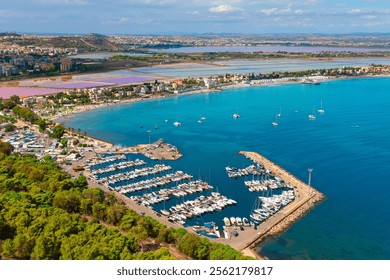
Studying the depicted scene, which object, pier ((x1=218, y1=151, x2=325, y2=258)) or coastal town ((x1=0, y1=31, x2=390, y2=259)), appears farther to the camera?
coastal town ((x1=0, y1=31, x2=390, y2=259))

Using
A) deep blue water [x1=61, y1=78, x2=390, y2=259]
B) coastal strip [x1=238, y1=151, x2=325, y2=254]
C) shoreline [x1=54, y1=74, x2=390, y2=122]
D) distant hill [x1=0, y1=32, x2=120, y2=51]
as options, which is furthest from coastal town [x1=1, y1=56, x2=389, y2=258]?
distant hill [x1=0, y1=32, x2=120, y2=51]

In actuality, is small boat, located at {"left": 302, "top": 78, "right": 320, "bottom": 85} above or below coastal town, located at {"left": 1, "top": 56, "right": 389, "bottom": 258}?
above

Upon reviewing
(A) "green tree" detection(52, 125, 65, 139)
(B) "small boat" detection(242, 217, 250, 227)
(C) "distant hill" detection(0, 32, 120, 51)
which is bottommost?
(B) "small boat" detection(242, 217, 250, 227)

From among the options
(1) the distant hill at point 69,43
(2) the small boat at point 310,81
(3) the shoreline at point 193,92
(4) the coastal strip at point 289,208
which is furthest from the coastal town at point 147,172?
(1) the distant hill at point 69,43

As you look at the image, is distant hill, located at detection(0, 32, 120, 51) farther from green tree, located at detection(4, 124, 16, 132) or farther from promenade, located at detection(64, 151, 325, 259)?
promenade, located at detection(64, 151, 325, 259)

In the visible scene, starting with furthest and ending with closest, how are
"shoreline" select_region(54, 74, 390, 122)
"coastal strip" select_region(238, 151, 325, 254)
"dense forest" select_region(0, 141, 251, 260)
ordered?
"shoreline" select_region(54, 74, 390, 122) < "coastal strip" select_region(238, 151, 325, 254) < "dense forest" select_region(0, 141, 251, 260)

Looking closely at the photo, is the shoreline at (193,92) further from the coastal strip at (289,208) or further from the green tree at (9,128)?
the coastal strip at (289,208)
